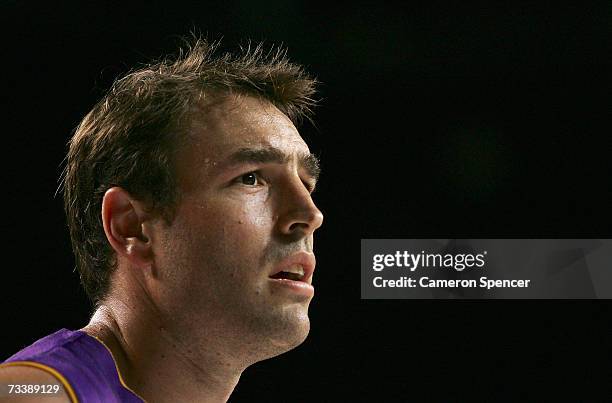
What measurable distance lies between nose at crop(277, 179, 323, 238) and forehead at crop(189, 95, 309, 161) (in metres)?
0.10

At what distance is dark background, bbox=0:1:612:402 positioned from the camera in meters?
2.87

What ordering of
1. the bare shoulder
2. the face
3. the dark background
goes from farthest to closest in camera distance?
1. the dark background
2. the face
3. the bare shoulder

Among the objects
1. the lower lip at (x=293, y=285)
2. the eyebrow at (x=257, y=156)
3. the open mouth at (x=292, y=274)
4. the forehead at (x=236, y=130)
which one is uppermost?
the forehead at (x=236, y=130)

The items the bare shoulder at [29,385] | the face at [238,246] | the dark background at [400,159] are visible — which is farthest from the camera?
the dark background at [400,159]

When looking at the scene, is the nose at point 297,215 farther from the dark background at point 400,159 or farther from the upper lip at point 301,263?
the dark background at point 400,159

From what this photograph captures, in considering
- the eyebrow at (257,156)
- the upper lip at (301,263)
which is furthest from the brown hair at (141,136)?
the upper lip at (301,263)

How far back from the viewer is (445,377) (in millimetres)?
2949

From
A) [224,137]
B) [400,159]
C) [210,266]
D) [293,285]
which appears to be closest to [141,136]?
[224,137]

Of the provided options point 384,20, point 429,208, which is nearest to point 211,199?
point 429,208

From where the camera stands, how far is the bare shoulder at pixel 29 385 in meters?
1.23

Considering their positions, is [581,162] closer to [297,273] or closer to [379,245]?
[379,245]

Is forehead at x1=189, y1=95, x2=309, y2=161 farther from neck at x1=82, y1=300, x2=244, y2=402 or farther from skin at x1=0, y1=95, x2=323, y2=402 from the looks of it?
neck at x1=82, y1=300, x2=244, y2=402

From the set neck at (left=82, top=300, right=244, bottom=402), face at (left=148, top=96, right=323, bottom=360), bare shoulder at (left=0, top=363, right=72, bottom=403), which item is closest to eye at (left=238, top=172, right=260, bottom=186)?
face at (left=148, top=96, right=323, bottom=360)

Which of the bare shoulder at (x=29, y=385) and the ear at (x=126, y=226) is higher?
the ear at (x=126, y=226)
